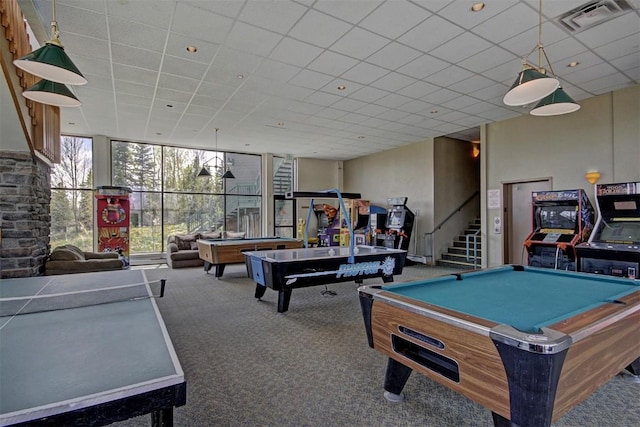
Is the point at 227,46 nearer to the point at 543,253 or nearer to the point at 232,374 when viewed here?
the point at 232,374

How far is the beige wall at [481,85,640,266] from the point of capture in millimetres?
5094

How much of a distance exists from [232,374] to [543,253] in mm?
4954

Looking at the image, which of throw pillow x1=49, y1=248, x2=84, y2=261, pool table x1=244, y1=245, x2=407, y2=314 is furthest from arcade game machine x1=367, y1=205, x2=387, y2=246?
throw pillow x1=49, y1=248, x2=84, y2=261

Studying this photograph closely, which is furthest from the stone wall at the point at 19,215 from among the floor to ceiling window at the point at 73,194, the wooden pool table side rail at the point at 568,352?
the wooden pool table side rail at the point at 568,352

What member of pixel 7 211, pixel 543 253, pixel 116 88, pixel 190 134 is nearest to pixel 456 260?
pixel 543 253

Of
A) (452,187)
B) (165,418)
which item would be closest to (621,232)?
(452,187)

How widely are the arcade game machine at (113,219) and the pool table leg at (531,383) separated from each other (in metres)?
7.76

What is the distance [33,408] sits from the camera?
90cm

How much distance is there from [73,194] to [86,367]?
343 inches

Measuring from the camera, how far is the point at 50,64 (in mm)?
2211

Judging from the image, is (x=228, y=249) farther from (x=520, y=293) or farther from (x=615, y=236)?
(x=615, y=236)

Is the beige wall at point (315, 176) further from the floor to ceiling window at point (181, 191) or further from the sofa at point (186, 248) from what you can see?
the sofa at point (186, 248)

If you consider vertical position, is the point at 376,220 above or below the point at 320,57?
below

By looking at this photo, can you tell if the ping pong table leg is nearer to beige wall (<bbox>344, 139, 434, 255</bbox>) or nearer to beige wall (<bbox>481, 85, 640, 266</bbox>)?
beige wall (<bbox>481, 85, 640, 266</bbox>)
